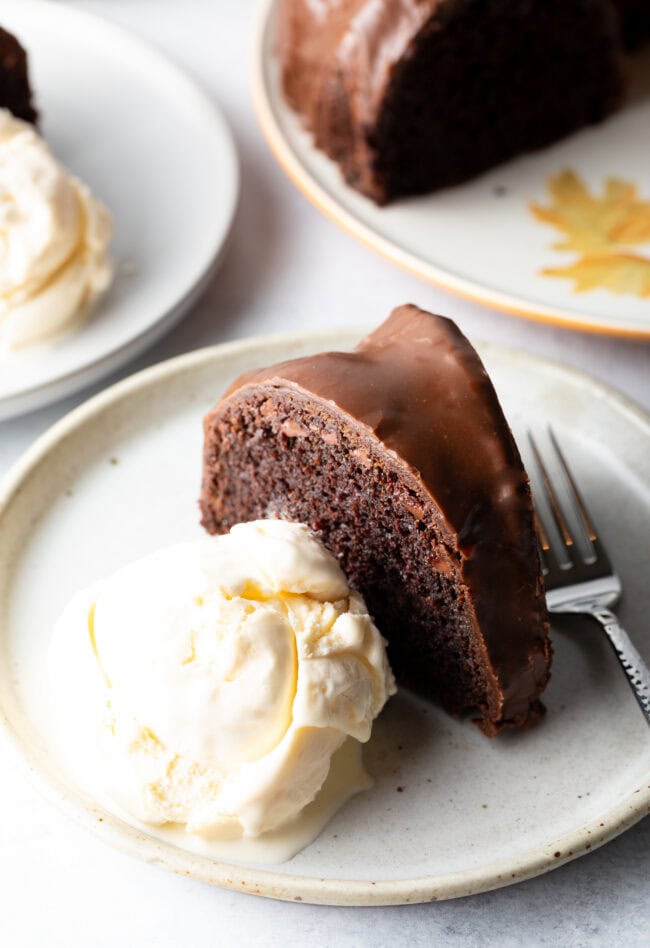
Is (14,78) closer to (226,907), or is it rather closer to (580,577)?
(580,577)

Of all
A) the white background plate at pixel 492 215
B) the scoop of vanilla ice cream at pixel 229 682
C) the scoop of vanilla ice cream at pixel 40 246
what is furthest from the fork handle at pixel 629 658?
the scoop of vanilla ice cream at pixel 40 246

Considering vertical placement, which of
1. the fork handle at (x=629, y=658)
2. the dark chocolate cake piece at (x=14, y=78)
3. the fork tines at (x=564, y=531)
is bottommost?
the fork handle at (x=629, y=658)

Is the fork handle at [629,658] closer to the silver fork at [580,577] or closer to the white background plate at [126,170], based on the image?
the silver fork at [580,577]

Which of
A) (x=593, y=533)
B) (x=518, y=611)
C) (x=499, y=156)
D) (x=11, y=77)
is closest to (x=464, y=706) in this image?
(x=518, y=611)

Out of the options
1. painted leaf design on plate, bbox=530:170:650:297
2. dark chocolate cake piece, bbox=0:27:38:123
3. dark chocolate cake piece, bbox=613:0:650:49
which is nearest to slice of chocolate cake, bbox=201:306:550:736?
painted leaf design on plate, bbox=530:170:650:297

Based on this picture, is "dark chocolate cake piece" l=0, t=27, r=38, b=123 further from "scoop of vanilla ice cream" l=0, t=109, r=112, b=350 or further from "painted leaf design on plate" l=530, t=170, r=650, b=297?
"painted leaf design on plate" l=530, t=170, r=650, b=297

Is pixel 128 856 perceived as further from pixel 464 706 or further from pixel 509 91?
pixel 509 91

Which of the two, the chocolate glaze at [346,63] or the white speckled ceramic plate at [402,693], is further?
the chocolate glaze at [346,63]
